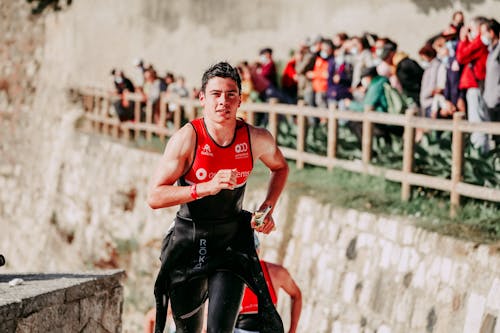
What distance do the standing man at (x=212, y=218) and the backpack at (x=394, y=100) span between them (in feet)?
15.7

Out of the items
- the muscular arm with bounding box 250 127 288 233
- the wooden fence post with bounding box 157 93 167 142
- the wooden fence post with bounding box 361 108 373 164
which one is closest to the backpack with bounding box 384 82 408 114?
the wooden fence post with bounding box 361 108 373 164

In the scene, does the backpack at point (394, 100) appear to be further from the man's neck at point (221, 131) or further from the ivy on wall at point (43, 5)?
the ivy on wall at point (43, 5)

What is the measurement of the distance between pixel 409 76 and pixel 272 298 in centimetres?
520

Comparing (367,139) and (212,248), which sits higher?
(367,139)

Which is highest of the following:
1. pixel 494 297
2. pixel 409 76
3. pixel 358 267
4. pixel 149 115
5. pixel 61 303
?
pixel 409 76

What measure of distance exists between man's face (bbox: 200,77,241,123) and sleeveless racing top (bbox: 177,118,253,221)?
3.7 inches

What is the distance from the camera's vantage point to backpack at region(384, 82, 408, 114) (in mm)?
9312

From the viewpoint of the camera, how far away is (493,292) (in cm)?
642

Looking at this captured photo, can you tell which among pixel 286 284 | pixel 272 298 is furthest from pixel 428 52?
pixel 272 298

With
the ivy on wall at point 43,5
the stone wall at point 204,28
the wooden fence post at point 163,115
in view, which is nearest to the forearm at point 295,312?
the stone wall at point 204,28

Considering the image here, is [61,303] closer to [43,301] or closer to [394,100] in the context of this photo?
[43,301]

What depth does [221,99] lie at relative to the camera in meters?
4.36

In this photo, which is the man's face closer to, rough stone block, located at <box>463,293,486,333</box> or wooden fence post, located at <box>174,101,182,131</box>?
rough stone block, located at <box>463,293,486,333</box>

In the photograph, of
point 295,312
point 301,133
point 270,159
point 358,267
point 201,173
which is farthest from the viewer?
point 301,133
